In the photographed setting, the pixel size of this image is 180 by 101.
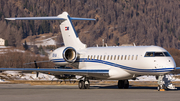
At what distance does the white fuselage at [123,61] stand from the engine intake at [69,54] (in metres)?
0.52

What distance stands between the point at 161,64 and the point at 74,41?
37.3 ft

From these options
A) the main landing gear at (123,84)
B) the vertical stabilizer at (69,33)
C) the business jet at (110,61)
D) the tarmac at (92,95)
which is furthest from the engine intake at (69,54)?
the tarmac at (92,95)

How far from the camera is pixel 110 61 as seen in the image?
30078 millimetres

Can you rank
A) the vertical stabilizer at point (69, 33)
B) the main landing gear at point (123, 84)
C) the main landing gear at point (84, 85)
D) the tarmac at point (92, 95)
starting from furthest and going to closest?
the vertical stabilizer at point (69, 33)
the main landing gear at point (123, 84)
the main landing gear at point (84, 85)
the tarmac at point (92, 95)

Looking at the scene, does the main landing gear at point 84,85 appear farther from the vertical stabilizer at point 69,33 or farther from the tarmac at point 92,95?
the vertical stabilizer at point 69,33

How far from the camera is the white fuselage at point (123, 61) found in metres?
26.6

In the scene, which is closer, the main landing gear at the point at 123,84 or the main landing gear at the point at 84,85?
the main landing gear at the point at 84,85

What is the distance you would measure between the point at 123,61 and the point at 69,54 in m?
6.41

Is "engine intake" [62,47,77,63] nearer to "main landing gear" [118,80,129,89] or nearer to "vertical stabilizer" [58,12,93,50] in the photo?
"vertical stabilizer" [58,12,93,50]

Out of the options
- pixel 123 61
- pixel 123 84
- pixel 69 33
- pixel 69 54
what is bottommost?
pixel 123 84

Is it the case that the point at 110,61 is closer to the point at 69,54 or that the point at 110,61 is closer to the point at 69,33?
the point at 69,54

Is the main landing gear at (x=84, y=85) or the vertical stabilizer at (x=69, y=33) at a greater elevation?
the vertical stabilizer at (x=69, y=33)

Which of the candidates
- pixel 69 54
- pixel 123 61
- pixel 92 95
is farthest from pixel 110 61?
pixel 92 95

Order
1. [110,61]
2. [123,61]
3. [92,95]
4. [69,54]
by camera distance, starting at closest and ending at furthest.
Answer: [92,95] → [123,61] → [110,61] → [69,54]
